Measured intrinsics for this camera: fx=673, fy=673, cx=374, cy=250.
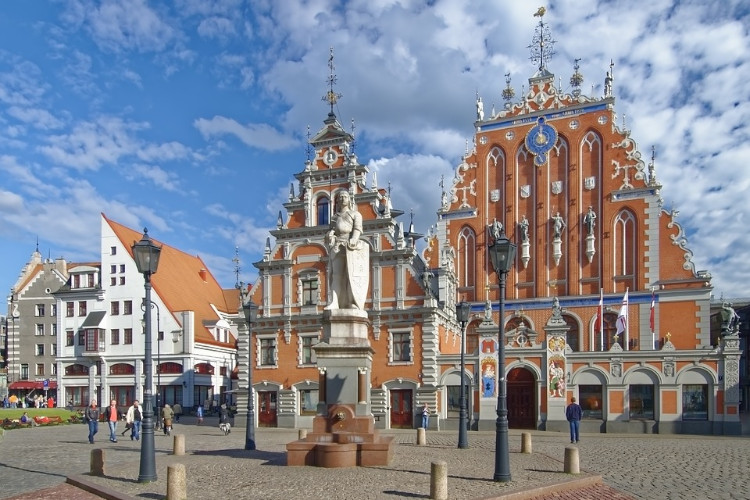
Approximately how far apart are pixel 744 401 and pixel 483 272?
4676 centimetres

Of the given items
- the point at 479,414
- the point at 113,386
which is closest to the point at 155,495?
the point at 479,414

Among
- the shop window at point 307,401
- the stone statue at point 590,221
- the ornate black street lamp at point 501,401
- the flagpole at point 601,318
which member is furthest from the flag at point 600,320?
the ornate black street lamp at point 501,401

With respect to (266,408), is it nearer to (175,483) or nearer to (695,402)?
(695,402)

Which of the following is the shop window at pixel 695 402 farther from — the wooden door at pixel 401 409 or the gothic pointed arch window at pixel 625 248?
the wooden door at pixel 401 409

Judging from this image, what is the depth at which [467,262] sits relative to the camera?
40219 mm

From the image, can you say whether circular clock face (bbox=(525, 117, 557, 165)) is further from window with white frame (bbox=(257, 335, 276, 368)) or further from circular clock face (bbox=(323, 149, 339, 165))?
window with white frame (bbox=(257, 335, 276, 368))

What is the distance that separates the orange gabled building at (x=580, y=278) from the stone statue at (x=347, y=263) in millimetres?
17719

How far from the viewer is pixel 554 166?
129 feet

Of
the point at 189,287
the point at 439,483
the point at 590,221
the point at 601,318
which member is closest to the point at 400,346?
the point at 601,318

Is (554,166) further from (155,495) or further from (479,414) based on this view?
(155,495)

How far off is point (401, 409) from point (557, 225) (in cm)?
1358

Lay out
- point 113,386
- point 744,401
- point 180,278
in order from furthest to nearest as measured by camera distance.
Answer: point 744,401 → point 180,278 → point 113,386

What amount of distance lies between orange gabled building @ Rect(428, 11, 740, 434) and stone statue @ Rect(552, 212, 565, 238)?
0.07m

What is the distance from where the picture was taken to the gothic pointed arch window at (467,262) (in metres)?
40.1
